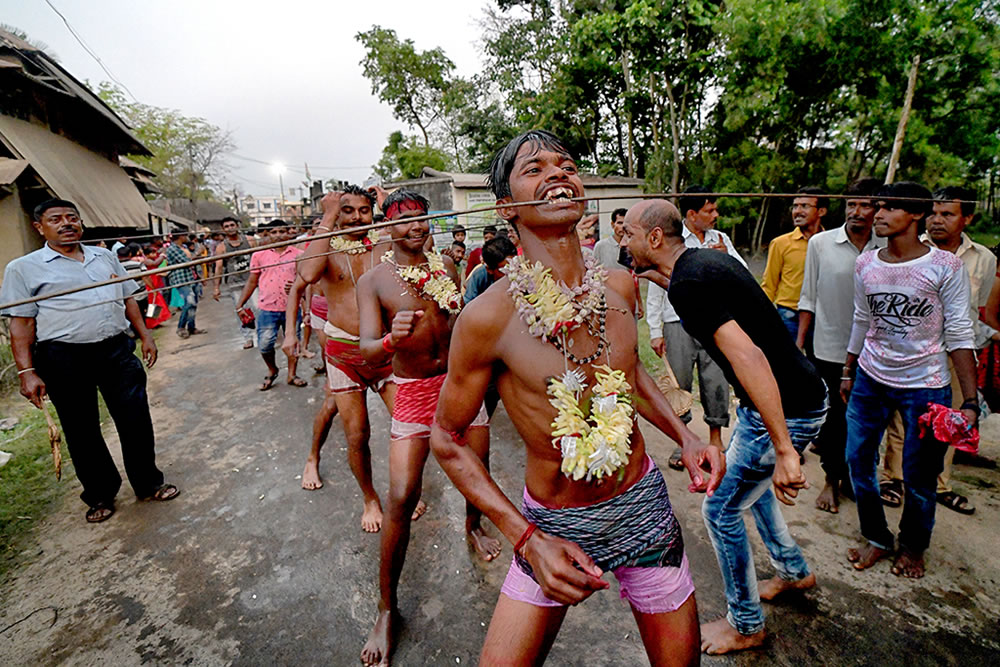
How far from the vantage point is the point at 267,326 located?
6.81m

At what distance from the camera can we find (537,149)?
71.4 inches

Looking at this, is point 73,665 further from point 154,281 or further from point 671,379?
point 154,281

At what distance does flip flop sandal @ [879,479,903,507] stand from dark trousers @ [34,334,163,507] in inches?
227

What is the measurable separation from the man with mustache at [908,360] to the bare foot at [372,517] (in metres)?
3.05

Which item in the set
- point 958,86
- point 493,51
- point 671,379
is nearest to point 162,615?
point 671,379

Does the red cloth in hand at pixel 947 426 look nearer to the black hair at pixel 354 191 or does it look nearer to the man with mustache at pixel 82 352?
the black hair at pixel 354 191

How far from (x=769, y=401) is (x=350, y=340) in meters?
2.86

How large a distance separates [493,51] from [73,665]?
23.5 meters

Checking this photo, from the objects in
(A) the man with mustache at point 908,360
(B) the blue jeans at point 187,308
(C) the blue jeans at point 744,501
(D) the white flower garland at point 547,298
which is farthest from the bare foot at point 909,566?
(B) the blue jeans at point 187,308

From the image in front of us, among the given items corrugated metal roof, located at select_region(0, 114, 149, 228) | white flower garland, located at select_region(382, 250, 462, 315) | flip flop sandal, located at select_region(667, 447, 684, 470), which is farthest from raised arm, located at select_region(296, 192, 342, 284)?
corrugated metal roof, located at select_region(0, 114, 149, 228)

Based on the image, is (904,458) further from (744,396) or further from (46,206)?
(46,206)

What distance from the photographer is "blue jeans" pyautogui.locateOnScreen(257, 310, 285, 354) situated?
6801 millimetres

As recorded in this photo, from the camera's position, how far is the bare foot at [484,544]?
3.19m

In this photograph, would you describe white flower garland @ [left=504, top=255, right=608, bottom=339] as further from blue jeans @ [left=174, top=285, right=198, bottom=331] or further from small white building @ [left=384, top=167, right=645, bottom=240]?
→ small white building @ [left=384, top=167, right=645, bottom=240]
